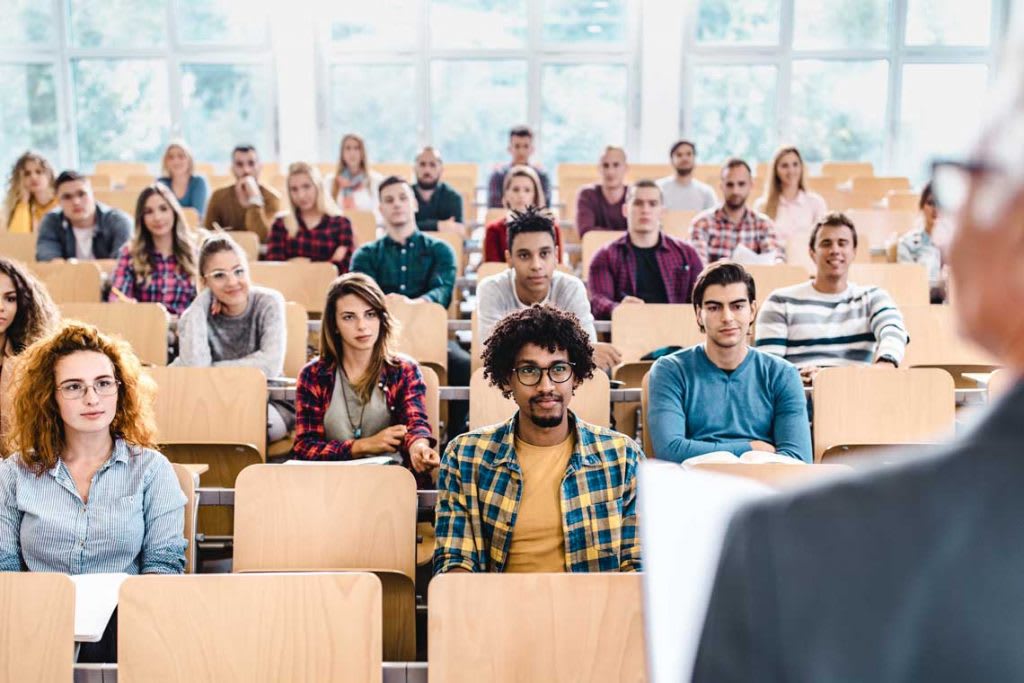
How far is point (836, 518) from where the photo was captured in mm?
445

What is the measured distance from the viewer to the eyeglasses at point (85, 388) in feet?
8.36

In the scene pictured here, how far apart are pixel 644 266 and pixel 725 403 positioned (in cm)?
183

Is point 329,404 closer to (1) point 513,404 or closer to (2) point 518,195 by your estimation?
(1) point 513,404

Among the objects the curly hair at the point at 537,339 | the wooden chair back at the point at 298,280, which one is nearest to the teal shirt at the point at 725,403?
the curly hair at the point at 537,339

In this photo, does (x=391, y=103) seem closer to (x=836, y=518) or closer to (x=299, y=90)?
(x=299, y=90)

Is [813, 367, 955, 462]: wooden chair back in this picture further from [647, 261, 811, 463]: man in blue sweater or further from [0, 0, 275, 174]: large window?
[0, 0, 275, 174]: large window

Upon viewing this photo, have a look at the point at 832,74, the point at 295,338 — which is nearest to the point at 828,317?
the point at 295,338

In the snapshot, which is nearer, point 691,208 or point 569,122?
point 691,208

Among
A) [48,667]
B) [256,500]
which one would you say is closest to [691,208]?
[256,500]

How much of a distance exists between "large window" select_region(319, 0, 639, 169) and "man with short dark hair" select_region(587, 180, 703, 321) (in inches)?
201

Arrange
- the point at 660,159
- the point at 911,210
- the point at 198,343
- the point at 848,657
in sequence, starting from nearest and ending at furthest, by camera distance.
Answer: the point at 848,657, the point at 198,343, the point at 911,210, the point at 660,159

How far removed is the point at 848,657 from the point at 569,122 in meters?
9.78

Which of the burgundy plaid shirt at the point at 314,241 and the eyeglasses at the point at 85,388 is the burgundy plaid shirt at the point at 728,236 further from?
the eyeglasses at the point at 85,388

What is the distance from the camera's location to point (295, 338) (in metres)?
4.18
